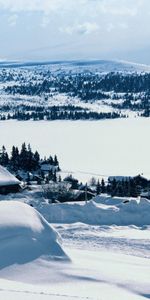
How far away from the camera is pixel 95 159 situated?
3159 inches

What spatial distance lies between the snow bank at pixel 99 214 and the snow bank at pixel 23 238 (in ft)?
29.2

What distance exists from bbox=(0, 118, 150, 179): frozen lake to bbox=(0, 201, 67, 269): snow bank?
4725cm

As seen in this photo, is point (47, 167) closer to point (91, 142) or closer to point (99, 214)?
point (91, 142)

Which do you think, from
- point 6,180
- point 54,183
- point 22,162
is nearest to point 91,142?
point 22,162

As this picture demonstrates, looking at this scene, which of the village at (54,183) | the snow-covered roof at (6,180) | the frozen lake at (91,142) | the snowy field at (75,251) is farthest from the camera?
the frozen lake at (91,142)

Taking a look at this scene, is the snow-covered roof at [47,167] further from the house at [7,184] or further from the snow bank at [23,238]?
the snow bank at [23,238]

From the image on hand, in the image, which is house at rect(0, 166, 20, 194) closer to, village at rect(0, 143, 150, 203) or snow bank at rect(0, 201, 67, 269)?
village at rect(0, 143, 150, 203)

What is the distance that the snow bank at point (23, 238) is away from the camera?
13.6m

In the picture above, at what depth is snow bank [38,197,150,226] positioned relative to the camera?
78.0 feet

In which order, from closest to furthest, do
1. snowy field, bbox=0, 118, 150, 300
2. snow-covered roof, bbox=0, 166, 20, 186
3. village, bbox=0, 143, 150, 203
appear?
snowy field, bbox=0, 118, 150, 300 < snow-covered roof, bbox=0, 166, 20, 186 < village, bbox=0, 143, 150, 203

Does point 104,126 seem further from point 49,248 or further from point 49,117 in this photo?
point 49,248

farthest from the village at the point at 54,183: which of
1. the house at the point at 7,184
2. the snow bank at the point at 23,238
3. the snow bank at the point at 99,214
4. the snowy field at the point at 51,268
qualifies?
the snow bank at the point at 23,238

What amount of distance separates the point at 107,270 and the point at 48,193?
25.2 m

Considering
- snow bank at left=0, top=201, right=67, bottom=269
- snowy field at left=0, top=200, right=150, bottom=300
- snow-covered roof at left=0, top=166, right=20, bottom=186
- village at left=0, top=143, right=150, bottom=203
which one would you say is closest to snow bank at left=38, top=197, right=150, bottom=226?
snowy field at left=0, top=200, right=150, bottom=300
